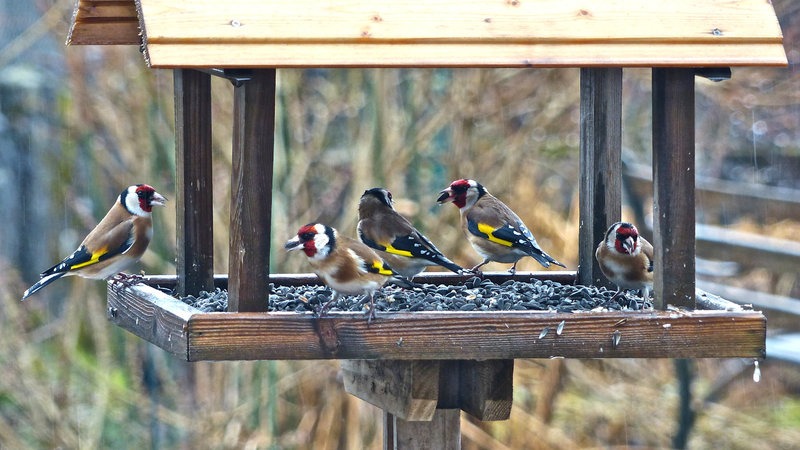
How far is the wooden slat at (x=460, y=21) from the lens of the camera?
3.18 meters

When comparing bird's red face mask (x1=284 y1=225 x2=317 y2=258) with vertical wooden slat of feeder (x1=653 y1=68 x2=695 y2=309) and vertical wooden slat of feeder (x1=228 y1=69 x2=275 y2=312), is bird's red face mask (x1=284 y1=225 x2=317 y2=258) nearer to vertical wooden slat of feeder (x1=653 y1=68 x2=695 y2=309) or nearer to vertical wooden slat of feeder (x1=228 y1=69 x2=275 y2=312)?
vertical wooden slat of feeder (x1=228 y1=69 x2=275 y2=312)

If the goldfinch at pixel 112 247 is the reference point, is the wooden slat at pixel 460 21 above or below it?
above

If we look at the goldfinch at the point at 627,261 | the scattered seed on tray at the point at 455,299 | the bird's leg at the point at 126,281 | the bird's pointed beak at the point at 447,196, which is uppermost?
the bird's pointed beak at the point at 447,196

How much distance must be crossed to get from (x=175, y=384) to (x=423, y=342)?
4.76 meters

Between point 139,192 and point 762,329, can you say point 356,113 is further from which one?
point 762,329

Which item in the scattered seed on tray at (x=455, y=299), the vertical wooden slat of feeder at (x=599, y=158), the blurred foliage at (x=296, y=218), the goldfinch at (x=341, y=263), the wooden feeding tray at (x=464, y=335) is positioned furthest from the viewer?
the blurred foliage at (x=296, y=218)

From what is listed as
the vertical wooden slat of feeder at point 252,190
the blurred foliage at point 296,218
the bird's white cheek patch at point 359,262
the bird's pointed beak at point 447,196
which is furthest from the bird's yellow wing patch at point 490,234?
the blurred foliage at point 296,218

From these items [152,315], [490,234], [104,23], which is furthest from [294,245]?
[490,234]

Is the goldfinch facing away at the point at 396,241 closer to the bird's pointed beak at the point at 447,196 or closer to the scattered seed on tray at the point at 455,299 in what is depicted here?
the scattered seed on tray at the point at 455,299

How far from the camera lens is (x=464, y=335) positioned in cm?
340

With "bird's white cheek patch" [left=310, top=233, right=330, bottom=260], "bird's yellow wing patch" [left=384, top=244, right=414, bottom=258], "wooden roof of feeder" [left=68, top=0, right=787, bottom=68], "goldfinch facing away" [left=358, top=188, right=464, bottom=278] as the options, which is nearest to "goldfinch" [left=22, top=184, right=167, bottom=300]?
"goldfinch facing away" [left=358, top=188, right=464, bottom=278]

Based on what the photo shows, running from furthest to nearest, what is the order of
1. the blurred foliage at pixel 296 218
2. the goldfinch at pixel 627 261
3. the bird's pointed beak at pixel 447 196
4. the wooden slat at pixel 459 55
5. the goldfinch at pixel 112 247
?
the blurred foliage at pixel 296 218, the bird's pointed beak at pixel 447 196, the goldfinch at pixel 112 247, the goldfinch at pixel 627 261, the wooden slat at pixel 459 55

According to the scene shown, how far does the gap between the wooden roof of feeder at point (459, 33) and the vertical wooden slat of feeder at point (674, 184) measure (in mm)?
194

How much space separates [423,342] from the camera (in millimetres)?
3385
